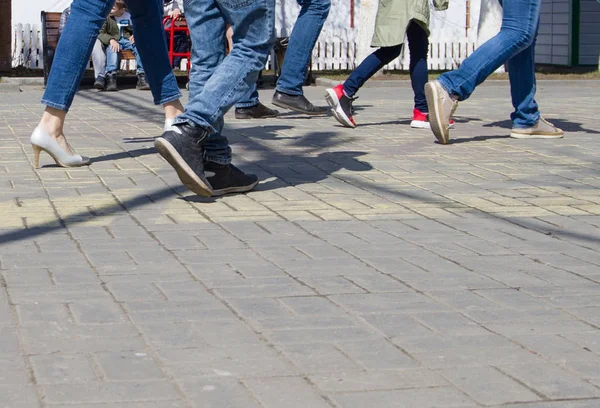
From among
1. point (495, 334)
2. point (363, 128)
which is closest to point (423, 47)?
point (363, 128)

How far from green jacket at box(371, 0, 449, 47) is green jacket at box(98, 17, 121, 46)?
6.69 meters

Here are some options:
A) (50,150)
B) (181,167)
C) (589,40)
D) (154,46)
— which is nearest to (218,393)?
(181,167)

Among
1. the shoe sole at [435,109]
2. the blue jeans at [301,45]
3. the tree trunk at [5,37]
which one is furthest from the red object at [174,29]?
the shoe sole at [435,109]

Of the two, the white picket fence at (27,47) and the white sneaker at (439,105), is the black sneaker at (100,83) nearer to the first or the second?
the white picket fence at (27,47)

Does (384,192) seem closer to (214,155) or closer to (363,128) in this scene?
(214,155)

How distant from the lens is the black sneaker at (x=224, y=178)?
5.61m

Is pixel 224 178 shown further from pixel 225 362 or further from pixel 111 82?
pixel 111 82

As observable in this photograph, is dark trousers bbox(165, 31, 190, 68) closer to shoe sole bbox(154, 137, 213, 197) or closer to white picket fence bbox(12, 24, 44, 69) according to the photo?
white picket fence bbox(12, 24, 44, 69)

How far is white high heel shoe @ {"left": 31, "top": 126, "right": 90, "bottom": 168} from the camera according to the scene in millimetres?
6312

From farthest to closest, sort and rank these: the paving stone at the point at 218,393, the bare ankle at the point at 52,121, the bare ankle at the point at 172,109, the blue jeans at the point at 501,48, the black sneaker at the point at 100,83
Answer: the black sneaker at the point at 100,83
the blue jeans at the point at 501,48
the bare ankle at the point at 172,109
the bare ankle at the point at 52,121
the paving stone at the point at 218,393

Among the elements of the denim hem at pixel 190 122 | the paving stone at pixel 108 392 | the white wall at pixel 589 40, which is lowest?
the white wall at pixel 589 40

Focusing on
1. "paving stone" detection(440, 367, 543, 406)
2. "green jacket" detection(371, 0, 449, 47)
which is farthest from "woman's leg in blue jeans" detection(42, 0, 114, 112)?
"paving stone" detection(440, 367, 543, 406)

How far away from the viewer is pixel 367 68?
8992 millimetres

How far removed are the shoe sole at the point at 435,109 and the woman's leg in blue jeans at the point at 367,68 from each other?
4.56ft
